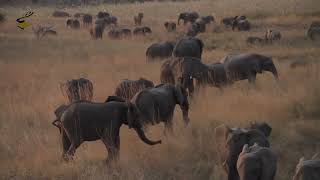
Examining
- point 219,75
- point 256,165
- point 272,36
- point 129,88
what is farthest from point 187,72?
point 272,36

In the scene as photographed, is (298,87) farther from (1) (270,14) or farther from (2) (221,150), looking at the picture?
(1) (270,14)

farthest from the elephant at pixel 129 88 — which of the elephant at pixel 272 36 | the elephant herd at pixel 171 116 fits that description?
the elephant at pixel 272 36

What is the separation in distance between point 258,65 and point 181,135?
17.6 ft

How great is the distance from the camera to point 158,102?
1000cm

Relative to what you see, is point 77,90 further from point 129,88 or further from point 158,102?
point 158,102

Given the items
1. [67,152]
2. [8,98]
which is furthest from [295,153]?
[8,98]

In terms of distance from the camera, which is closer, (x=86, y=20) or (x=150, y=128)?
(x=150, y=128)

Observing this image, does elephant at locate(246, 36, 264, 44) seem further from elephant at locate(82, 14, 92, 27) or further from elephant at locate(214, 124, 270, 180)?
elephant at locate(214, 124, 270, 180)

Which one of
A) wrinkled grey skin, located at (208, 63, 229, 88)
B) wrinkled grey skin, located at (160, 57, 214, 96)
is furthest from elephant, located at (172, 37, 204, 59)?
wrinkled grey skin, located at (160, 57, 214, 96)

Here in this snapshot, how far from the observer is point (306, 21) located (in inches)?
1411

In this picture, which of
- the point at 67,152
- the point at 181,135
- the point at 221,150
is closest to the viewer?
the point at 221,150

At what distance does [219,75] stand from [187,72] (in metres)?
1.10

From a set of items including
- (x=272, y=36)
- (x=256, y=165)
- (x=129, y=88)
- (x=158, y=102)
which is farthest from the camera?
(x=272, y=36)

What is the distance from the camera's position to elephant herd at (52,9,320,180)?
6.45m
